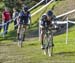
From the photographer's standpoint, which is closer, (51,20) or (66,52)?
(51,20)

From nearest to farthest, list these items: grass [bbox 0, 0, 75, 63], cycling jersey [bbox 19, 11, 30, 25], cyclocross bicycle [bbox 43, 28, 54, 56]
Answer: grass [bbox 0, 0, 75, 63] → cyclocross bicycle [bbox 43, 28, 54, 56] → cycling jersey [bbox 19, 11, 30, 25]

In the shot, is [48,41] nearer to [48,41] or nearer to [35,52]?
[48,41]

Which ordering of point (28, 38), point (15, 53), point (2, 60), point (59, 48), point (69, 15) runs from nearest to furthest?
point (2, 60), point (15, 53), point (59, 48), point (28, 38), point (69, 15)

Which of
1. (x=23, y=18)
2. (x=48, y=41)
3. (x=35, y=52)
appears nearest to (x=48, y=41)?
(x=48, y=41)

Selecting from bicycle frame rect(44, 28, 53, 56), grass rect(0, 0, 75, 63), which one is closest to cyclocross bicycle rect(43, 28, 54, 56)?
bicycle frame rect(44, 28, 53, 56)

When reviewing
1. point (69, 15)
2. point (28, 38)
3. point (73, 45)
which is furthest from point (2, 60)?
point (69, 15)

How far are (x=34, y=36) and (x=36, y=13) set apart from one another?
18.4 ft

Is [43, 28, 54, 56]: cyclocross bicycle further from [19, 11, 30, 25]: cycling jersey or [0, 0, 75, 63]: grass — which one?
[19, 11, 30, 25]: cycling jersey

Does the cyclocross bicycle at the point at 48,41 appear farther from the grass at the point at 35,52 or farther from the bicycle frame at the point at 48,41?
the grass at the point at 35,52

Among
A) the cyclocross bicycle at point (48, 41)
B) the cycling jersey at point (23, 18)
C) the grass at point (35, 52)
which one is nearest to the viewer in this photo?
the grass at point (35, 52)

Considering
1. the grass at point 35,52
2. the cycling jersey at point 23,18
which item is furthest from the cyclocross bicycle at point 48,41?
the cycling jersey at point 23,18

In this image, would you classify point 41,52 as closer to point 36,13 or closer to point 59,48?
point 59,48

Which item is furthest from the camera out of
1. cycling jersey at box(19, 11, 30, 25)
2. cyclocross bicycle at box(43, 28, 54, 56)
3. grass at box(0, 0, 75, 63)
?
cycling jersey at box(19, 11, 30, 25)

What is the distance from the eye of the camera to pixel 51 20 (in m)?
14.9
